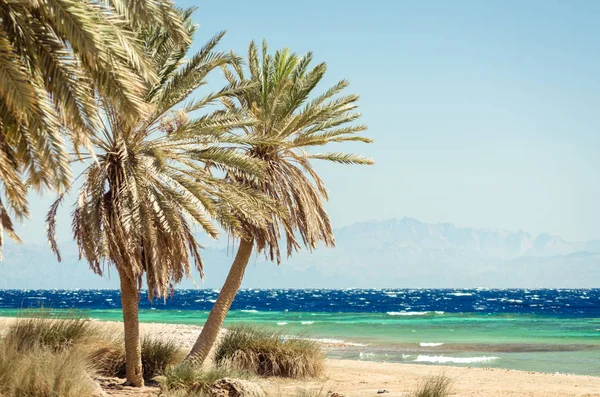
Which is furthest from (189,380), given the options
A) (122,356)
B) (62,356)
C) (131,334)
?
(122,356)

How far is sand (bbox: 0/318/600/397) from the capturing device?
18.0m

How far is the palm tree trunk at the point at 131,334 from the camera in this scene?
648 inches

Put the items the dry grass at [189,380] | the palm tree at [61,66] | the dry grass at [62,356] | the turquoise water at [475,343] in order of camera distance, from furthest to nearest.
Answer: the turquoise water at [475,343], the dry grass at [189,380], the dry grass at [62,356], the palm tree at [61,66]

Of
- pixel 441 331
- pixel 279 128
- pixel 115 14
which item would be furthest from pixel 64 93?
pixel 441 331

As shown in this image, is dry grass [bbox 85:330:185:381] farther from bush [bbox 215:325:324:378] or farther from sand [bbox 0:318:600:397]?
sand [bbox 0:318:600:397]

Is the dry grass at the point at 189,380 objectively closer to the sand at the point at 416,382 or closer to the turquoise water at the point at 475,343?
the sand at the point at 416,382

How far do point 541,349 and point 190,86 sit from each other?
27730mm

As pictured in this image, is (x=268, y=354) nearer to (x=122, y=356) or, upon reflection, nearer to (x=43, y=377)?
(x=122, y=356)

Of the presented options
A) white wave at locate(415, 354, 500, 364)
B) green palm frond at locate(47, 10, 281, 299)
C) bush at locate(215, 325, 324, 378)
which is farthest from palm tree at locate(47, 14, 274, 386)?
white wave at locate(415, 354, 500, 364)

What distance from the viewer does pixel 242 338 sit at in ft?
67.4

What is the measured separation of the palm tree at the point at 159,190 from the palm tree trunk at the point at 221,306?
82.0 inches

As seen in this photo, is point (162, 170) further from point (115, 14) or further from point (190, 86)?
point (115, 14)

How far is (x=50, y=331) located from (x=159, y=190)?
483 cm

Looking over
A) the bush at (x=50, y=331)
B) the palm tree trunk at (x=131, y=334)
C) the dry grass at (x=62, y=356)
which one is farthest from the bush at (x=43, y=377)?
the bush at (x=50, y=331)
